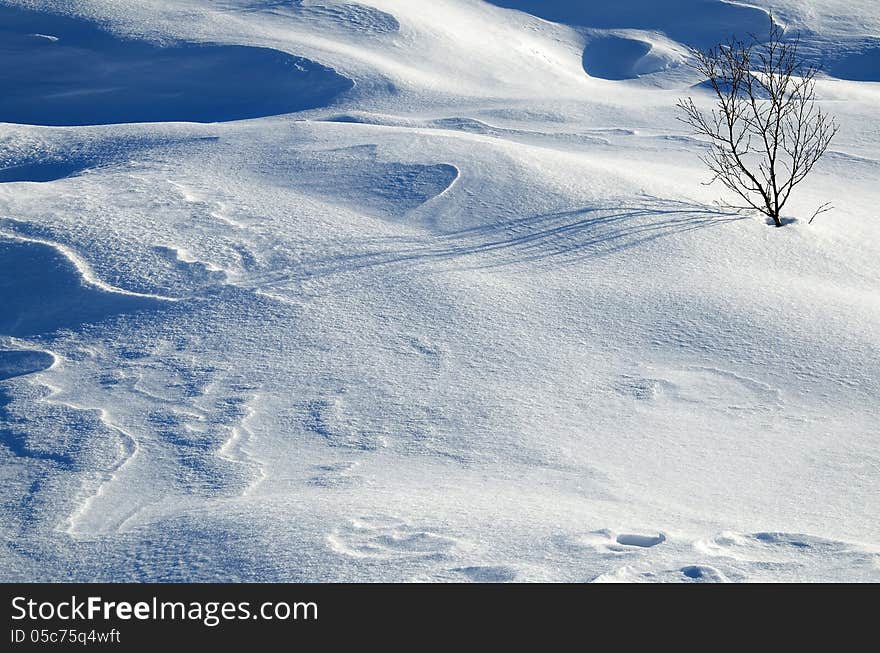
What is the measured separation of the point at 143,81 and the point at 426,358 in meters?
6.84

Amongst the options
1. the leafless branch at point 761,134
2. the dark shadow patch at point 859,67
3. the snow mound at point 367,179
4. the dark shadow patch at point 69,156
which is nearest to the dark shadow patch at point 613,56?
the leafless branch at point 761,134

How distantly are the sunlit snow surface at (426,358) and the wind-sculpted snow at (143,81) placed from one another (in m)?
1.56

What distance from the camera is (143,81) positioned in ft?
32.3

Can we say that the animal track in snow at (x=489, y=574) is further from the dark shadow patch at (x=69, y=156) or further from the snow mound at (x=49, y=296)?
the dark shadow patch at (x=69, y=156)

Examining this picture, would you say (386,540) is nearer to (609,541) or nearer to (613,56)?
(609,541)

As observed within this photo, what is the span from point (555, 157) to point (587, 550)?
13.9 feet

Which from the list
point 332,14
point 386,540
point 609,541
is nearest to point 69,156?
point 332,14

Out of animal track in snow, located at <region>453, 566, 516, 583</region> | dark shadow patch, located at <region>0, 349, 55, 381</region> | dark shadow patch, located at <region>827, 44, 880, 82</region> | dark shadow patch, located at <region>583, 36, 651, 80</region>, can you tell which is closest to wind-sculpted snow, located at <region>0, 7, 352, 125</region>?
dark shadow patch, located at <region>583, 36, 651, 80</region>

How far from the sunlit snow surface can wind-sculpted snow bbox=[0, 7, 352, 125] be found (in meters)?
1.56

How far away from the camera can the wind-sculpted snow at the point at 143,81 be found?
9.43 m

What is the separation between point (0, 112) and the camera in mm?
9781

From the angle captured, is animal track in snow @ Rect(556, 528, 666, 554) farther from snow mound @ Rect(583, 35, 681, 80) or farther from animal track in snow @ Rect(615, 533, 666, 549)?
snow mound @ Rect(583, 35, 681, 80)

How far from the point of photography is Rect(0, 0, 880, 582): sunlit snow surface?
10.6 ft
